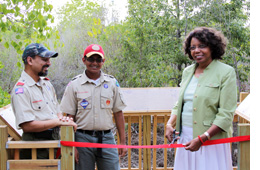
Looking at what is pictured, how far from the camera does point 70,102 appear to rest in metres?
2.51

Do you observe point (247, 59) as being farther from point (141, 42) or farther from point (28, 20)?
point (28, 20)

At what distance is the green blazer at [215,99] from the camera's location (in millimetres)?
1993

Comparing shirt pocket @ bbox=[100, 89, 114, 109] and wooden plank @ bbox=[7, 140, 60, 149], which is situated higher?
shirt pocket @ bbox=[100, 89, 114, 109]

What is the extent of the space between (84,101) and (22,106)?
57cm

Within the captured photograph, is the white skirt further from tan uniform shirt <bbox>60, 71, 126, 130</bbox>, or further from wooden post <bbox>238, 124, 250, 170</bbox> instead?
tan uniform shirt <bbox>60, 71, 126, 130</bbox>

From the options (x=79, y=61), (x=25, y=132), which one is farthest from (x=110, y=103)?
(x=79, y=61)

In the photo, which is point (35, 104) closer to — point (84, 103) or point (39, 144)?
point (39, 144)

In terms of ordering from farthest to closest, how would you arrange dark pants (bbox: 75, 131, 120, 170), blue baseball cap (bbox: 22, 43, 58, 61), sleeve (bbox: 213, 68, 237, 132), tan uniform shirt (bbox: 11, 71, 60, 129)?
dark pants (bbox: 75, 131, 120, 170) < blue baseball cap (bbox: 22, 43, 58, 61) < tan uniform shirt (bbox: 11, 71, 60, 129) < sleeve (bbox: 213, 68, 237, 132)

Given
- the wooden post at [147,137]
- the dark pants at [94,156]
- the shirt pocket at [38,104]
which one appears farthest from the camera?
the wooden post at [147,137]

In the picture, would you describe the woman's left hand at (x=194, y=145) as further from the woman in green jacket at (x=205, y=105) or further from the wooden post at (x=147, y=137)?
the wooden post at (x=147, y=137)

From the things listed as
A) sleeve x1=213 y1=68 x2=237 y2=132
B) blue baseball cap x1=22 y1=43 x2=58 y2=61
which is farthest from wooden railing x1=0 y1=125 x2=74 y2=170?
sleeve x1=213 y1=68 x2=237 y2=132

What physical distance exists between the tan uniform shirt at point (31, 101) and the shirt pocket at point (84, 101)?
23 centimetres

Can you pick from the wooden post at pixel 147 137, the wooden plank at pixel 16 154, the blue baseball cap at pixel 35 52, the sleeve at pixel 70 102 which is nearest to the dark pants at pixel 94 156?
the sleeve at pixel 70 102

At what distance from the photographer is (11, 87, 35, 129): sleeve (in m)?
2.07
